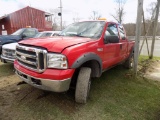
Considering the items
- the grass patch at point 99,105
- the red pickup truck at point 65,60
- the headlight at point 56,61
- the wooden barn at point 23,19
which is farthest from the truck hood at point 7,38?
the wooden barn at point 23,19

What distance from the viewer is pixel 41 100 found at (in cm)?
323

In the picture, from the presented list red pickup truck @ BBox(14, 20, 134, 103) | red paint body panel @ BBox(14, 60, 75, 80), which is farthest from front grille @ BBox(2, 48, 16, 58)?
red paint body panel @ BBox(14, 60, 75, 80)

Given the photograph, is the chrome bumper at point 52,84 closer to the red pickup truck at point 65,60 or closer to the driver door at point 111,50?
the red pickup truck at point 65,60

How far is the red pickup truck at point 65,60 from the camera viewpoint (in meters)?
2.55

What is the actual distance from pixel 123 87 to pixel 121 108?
3.65 feet

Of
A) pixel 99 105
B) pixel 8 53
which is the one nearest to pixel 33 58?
pixel 99 105

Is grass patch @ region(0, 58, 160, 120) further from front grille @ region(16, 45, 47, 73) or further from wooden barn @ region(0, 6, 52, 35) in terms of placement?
wooden barn @ region(0, 6, 52, 35)

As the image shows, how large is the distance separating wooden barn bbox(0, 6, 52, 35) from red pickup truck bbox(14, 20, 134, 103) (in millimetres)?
21611

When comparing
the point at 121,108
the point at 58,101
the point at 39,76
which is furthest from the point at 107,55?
the point at 39,76

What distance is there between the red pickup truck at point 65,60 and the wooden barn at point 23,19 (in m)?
21.6

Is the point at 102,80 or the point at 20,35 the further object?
the point at 20,35

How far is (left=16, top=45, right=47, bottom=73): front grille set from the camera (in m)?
2.59

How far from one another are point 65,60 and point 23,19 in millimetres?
23869

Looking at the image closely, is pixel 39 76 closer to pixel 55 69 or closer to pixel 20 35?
pixel 55 69
